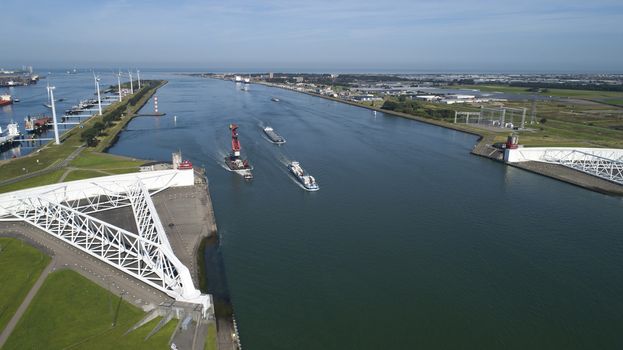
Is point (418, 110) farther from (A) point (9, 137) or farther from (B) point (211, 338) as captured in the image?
(B) point (211, 338)

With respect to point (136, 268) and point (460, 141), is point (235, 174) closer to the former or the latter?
point (136, 268)

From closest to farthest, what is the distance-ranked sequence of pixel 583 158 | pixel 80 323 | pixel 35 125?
pixel 80 323 → pixel 583 158 → pixel 35 125

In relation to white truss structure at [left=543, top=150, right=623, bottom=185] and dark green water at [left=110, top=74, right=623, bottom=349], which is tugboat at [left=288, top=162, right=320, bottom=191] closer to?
dark green water at [left=110, top=74, right=623, bottom=349]

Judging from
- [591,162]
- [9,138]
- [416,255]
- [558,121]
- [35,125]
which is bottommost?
[416,255]

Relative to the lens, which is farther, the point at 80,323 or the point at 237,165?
the point at 237,165

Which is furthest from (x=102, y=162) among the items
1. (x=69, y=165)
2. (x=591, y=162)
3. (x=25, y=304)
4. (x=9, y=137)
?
(x=591, y=162)

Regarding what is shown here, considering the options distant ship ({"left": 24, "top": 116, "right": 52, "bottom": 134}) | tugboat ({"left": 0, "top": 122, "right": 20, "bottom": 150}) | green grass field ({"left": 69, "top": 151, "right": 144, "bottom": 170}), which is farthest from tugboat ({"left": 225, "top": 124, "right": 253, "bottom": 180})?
distant ship ({"left": 24, "top": 116, "right": 52, "bottom": 134})
